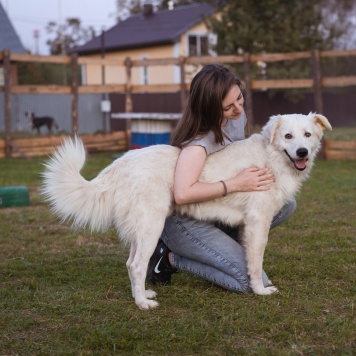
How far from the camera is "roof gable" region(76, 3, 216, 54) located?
88.5ft

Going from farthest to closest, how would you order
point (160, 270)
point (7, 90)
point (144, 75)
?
1. point (144, 75)
2. point (7, 90)
3. point (160, 270)

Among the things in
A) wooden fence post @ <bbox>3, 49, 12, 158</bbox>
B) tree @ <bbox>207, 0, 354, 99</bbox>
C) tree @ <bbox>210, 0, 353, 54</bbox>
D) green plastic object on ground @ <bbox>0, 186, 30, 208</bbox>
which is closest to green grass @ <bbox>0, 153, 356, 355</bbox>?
green plastic object on ground @ <bbox>0, 186, 30, 208</bbox>

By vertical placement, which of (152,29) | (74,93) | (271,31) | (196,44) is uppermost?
(152,29)

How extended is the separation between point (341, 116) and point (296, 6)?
614 cm

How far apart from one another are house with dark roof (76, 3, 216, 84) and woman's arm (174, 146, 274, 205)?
68.3 ft

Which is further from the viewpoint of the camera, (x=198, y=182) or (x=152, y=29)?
(x=152, y=29)

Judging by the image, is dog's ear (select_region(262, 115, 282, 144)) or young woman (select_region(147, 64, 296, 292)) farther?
dog's ear (select_region(262, 115, 282, 144))

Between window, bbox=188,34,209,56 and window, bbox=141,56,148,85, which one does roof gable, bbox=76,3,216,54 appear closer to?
window, bbox=188,34,209,56

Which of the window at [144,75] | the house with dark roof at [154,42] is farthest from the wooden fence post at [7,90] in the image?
the window at [144,75]

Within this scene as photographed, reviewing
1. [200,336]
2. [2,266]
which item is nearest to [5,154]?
[2,266]

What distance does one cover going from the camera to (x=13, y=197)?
7602 mm

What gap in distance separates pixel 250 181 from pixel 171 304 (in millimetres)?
978

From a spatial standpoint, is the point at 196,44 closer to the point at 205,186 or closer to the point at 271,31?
the point at 271,31

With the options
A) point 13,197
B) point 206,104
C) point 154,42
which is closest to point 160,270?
point 206,104
